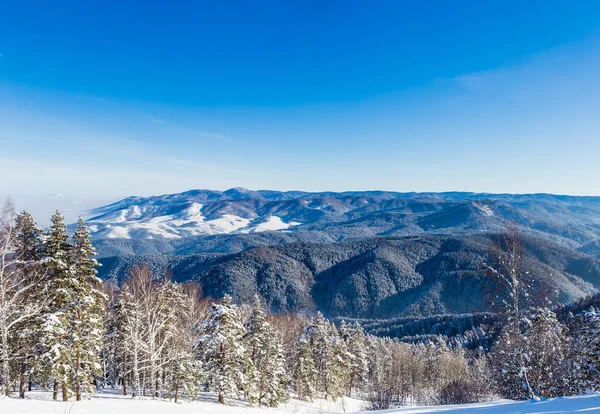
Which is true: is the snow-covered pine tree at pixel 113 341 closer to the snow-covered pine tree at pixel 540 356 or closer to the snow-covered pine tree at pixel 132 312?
the snow-covered pine tree at pixel 132 312

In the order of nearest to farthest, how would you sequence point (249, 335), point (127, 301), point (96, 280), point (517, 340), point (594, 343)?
point (517, 340) → point (594, 343) → point (96, 280) → point (127, 301) → point (249, 335)

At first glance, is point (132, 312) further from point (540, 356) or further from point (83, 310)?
point (540, 356)

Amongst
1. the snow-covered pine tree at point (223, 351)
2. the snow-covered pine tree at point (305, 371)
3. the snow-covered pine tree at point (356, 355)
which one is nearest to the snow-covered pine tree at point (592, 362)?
the snow-covered pine tree at point (223, 351)

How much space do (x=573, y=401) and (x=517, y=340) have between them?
690 cm

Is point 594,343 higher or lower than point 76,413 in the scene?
higher

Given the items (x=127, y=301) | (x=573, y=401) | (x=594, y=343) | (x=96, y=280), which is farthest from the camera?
(x=127, y=301)

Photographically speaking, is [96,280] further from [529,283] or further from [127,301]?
[529,283]

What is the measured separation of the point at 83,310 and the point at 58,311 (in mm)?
1424

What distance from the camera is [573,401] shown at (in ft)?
35.5

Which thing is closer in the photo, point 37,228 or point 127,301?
point 37,228

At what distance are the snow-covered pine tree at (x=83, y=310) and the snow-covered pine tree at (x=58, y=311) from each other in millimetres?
301

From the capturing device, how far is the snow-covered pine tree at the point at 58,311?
1842cm

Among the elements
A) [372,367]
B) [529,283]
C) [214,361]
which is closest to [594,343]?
[529,283]

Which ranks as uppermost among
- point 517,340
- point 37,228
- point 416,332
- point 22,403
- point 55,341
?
point 37,228
